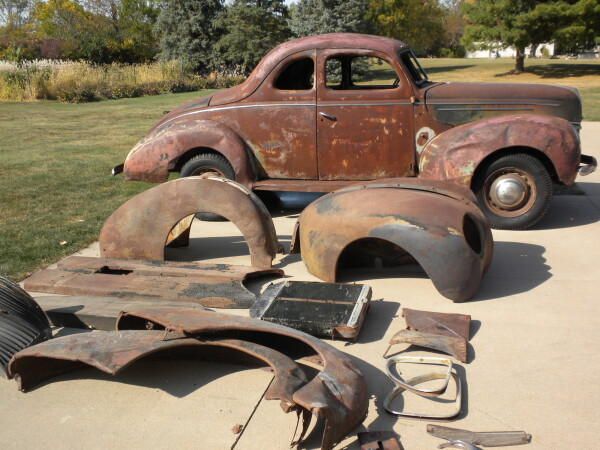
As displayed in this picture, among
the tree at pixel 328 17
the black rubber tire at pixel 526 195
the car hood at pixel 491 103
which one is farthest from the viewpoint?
the tree at pixel 328 17

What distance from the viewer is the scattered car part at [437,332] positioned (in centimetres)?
363

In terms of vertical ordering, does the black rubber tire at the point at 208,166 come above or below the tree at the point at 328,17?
below

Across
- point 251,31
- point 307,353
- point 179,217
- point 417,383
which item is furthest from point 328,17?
point 417,383

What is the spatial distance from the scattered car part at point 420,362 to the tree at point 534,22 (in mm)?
26328

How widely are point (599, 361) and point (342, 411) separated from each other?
68.6 inches

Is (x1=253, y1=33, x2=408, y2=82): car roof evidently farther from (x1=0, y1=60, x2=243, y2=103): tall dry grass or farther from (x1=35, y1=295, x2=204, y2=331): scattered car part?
(x1=0, y1=60, x2=243, y2=103): tall dry grass

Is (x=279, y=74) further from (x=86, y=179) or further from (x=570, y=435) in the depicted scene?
(x=570, y=435)

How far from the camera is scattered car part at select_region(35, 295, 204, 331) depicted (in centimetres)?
398

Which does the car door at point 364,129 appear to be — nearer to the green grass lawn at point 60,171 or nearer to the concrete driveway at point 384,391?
the concrete driveway at point 384,391

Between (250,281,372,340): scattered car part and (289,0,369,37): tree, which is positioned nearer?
(250,281,372,340): scattered car part

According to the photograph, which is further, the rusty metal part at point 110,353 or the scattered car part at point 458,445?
the rusty metal part at point 110,353

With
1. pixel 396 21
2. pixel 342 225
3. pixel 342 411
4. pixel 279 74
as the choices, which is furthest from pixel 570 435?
pixel 396 21

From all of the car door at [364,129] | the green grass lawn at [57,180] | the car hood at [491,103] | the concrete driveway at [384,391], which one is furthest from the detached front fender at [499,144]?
the green grass lawn at [57,180]

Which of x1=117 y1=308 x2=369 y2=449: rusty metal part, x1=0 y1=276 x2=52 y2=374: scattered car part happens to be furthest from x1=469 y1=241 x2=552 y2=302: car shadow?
x1=0 y1=276 x2=52 y2=374: scattered car part
